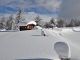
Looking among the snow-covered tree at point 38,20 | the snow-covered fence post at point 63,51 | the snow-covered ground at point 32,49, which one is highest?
the snow-covered tree at point 38,20

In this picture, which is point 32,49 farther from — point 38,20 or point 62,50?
point 38,20

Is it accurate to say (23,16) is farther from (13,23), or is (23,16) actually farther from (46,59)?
(46,59)

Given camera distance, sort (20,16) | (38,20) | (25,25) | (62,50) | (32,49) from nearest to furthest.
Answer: (62,50) → (32,49) → (25,25) → (20,16) → (38,20)

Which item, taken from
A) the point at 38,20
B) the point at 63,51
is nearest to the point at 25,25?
the point at 38,20

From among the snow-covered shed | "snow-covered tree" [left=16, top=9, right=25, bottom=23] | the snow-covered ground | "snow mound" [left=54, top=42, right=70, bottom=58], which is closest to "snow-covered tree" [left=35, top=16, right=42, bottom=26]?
"snow-covered tree" [left=16, top=9, right=25, bottom=23]

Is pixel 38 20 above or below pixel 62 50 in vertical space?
above

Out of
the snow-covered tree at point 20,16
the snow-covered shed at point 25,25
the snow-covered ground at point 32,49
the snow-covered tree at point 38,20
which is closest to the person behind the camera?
the snow-covered ground at point 32,49

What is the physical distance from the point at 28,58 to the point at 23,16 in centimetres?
6144

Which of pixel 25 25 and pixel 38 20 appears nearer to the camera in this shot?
pixel 25 25

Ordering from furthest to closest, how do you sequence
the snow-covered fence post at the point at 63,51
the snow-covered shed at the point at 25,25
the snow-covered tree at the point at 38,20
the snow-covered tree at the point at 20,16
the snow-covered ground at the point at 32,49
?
the snow-covered tree at the point at 38,20, the snow-covered tree at the point at 20,16, the snow-covered shed at the point at 25,25, the snow-covered ground at the point at 32,49, the snow-covered fence post at the point at 63,51

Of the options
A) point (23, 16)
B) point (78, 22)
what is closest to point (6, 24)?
point (23, 16)

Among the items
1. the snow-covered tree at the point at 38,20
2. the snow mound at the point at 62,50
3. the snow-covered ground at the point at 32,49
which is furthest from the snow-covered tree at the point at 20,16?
the snow mound at the point at 62,50

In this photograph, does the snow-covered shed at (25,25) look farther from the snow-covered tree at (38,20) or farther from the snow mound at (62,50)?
the snow mound at (62,50)

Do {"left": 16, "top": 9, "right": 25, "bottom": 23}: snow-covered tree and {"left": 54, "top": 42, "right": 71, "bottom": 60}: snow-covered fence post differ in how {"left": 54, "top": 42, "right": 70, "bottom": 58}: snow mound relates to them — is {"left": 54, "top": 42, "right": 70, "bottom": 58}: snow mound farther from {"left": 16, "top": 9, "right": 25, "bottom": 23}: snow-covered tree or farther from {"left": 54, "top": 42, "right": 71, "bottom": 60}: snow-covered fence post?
{"left": 16, "top": 9, "right": 25, "bottom": 23}: snow-covered tree
